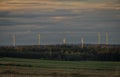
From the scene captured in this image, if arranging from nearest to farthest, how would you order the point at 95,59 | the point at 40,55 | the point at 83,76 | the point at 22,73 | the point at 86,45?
the point at 83,76 < the point at 22,73 < the point at 95,59 < the point at 40,55 < the point at 86,45

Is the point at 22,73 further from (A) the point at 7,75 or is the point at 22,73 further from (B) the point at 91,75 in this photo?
(B) the point at 91,75

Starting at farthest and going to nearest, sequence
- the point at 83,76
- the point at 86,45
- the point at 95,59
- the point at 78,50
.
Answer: the point at 86,45 → the point at 78,50 → the point at 95,59 → the point at 83,76

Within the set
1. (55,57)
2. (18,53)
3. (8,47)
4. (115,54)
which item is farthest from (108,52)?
(8,47)

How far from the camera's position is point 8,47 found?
54531 mm

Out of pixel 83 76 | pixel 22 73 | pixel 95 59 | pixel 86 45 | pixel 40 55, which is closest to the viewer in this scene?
pixel 83 76

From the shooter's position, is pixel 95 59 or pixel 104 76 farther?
pixel 95 59

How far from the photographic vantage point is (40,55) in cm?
4806

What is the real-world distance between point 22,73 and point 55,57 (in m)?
17.3

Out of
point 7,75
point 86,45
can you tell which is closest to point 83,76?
point 7,75

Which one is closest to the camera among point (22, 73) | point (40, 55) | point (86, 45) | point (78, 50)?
point (22, 73)

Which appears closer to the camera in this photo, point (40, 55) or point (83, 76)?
point (83, 76)

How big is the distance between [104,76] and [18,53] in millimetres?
23898

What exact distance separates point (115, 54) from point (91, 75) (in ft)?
62.1

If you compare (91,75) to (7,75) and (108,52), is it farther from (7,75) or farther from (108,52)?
(108,52)
